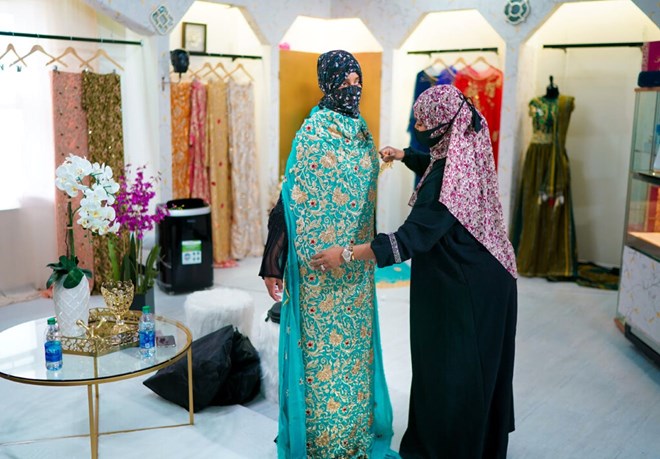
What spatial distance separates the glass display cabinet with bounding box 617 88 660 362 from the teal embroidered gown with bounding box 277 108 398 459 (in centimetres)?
200

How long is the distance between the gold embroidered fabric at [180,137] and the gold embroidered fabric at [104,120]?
2.54 ft

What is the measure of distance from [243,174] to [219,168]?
0.24m

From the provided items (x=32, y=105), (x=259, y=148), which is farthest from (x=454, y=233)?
(x=259, y=148)

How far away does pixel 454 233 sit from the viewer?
2.45 m

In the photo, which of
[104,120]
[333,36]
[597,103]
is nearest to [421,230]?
[104,120]

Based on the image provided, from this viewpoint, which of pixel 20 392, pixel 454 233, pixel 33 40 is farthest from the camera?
pixel 33 40

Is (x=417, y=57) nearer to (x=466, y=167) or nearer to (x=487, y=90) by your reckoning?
(x=487, y=90)

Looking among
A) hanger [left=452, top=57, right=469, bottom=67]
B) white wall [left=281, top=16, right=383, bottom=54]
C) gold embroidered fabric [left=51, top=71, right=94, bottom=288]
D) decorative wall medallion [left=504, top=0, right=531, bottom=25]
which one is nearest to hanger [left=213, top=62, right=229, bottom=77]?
white wall [left=281, top=16, right=383, bottom=54]

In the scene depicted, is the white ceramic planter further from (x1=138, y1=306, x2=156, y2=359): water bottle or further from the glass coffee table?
(x1=138, y1=306, x2=156, y2=359): water bottle

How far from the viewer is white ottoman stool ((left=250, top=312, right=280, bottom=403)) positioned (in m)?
3.27

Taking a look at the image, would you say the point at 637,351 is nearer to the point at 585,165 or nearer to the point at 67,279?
the point at 585,165

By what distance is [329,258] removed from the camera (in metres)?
2.41

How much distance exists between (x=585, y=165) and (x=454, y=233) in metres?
4.28

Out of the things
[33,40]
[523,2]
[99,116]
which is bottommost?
[99,116]
